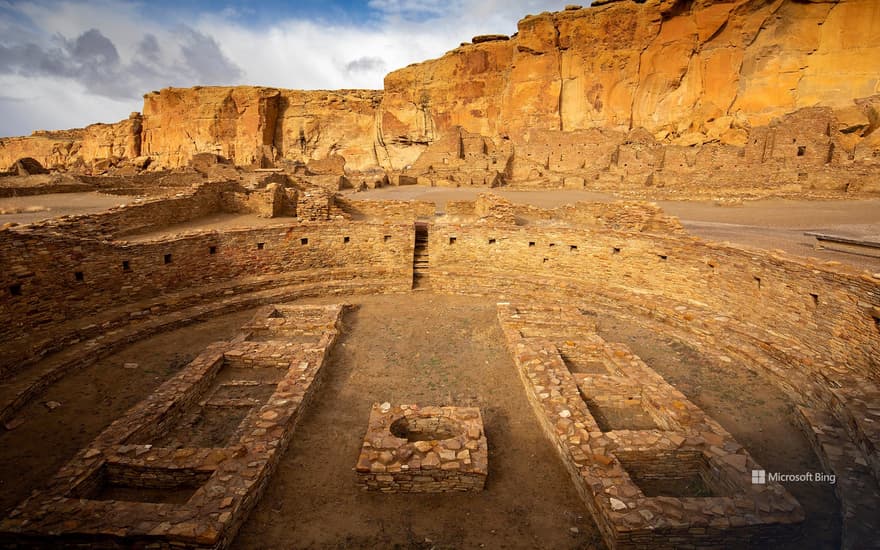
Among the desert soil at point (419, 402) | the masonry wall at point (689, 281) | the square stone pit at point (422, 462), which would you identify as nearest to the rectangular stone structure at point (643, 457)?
the desert soil at point (419, 402)

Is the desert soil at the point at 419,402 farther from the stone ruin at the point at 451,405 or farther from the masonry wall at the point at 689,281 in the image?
the masonry wall at the point at 689,281

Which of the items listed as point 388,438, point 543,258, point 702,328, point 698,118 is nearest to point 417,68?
point 698,118

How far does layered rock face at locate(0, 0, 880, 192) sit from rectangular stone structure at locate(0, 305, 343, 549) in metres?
26.6

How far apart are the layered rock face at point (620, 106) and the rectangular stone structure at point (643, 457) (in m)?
22.0

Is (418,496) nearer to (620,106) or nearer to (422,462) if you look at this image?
(422,462)

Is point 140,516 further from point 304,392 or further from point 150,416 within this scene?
point 304,392

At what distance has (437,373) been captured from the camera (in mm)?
7527

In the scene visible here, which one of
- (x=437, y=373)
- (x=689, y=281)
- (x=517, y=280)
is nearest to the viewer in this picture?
(x=437, y=373)

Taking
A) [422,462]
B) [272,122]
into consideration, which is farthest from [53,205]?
[272,122]

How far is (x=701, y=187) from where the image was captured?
24.2 meters

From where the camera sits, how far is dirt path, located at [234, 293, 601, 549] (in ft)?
14.1

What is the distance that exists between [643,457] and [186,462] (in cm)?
558

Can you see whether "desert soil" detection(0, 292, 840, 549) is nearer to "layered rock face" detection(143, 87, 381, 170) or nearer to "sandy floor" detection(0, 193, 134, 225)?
"sandy floor" detection(0, 193, 134, 225)

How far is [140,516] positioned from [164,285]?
24.3 ft
